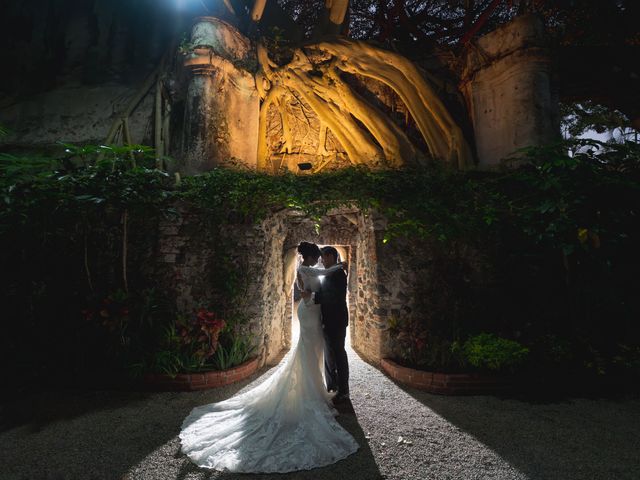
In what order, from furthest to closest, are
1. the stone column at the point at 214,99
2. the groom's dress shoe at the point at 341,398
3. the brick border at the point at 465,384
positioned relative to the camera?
the stone column at the point at 214,99 < the brick border at the point at 465,384 < the groom's dress shoe at the point at 341,398

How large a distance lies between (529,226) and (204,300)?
4.87 metres

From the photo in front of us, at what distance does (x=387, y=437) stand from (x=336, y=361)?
91cm

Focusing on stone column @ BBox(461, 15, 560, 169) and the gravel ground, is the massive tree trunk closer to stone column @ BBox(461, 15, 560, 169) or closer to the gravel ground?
stone column @ BBox(461, 15, 560, 169)

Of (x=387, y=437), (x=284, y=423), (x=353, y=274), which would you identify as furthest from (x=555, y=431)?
(x=353, y=274)

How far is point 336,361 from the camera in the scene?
3.73 m

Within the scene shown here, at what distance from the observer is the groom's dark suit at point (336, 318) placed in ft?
12.2

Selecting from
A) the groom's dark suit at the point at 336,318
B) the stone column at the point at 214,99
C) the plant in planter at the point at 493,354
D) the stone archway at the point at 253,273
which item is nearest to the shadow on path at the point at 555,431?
the plant in planter at the point at 493,354

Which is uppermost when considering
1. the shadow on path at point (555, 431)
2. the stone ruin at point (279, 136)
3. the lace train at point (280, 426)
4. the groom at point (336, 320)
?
the stone ruin at point (279, 136)

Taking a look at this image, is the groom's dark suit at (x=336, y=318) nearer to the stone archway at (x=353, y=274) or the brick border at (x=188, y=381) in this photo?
the stone archway at (x=353, y=274)

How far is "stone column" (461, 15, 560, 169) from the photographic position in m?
6.48

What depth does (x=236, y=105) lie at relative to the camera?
7355 mm

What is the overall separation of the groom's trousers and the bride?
15 centimetres

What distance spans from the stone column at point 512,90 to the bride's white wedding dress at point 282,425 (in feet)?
17.8

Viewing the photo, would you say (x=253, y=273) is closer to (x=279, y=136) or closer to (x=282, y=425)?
(x=282, y=425)
